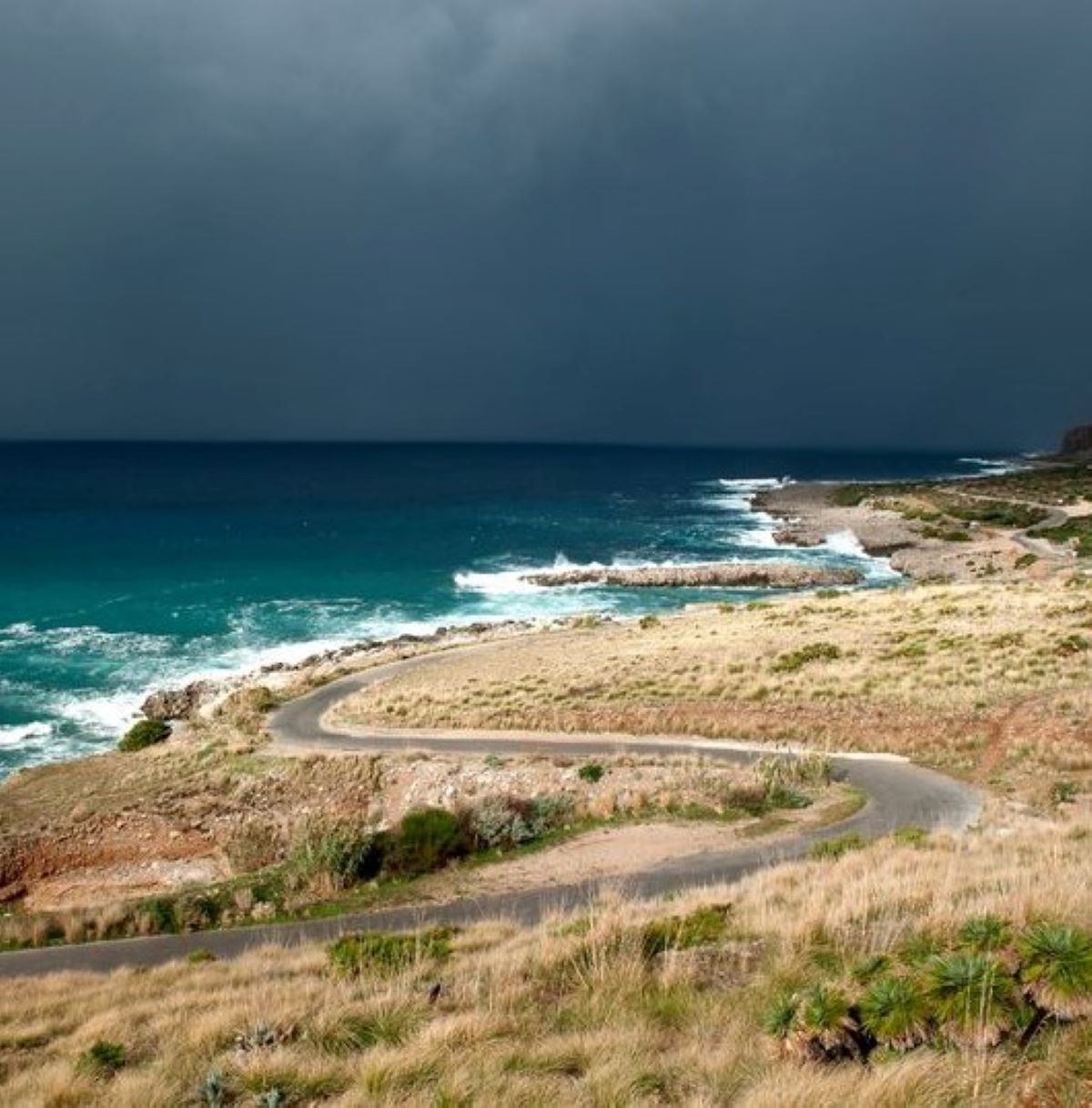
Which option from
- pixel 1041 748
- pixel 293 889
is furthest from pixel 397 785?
Result: pixel 1041 748

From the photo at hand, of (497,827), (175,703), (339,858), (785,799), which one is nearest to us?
(339,858)

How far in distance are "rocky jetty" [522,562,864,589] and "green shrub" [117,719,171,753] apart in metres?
48.7

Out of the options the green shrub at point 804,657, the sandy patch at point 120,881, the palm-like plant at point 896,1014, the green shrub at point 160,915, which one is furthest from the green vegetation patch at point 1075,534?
the palm-like plant at point 896,1014

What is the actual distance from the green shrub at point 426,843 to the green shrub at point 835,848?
28.0ft

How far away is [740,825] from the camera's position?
23.0 metres

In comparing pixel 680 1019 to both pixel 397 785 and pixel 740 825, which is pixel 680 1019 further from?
pixel 397 785

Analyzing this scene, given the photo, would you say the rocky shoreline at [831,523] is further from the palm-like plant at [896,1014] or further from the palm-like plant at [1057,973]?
the palm-like plant at [896,1014]

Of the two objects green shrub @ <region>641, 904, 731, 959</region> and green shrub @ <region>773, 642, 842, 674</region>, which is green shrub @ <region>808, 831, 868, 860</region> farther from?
green shrub @ <region>773, 642, 842, 674</region>

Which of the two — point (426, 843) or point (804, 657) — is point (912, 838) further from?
point (804, 657)

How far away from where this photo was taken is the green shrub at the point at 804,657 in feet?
132

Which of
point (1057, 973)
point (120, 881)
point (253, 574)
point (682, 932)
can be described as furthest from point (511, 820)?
point (253, 574)

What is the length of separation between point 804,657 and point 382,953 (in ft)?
106

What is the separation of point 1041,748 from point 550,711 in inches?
700

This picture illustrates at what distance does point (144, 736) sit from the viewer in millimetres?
38000
